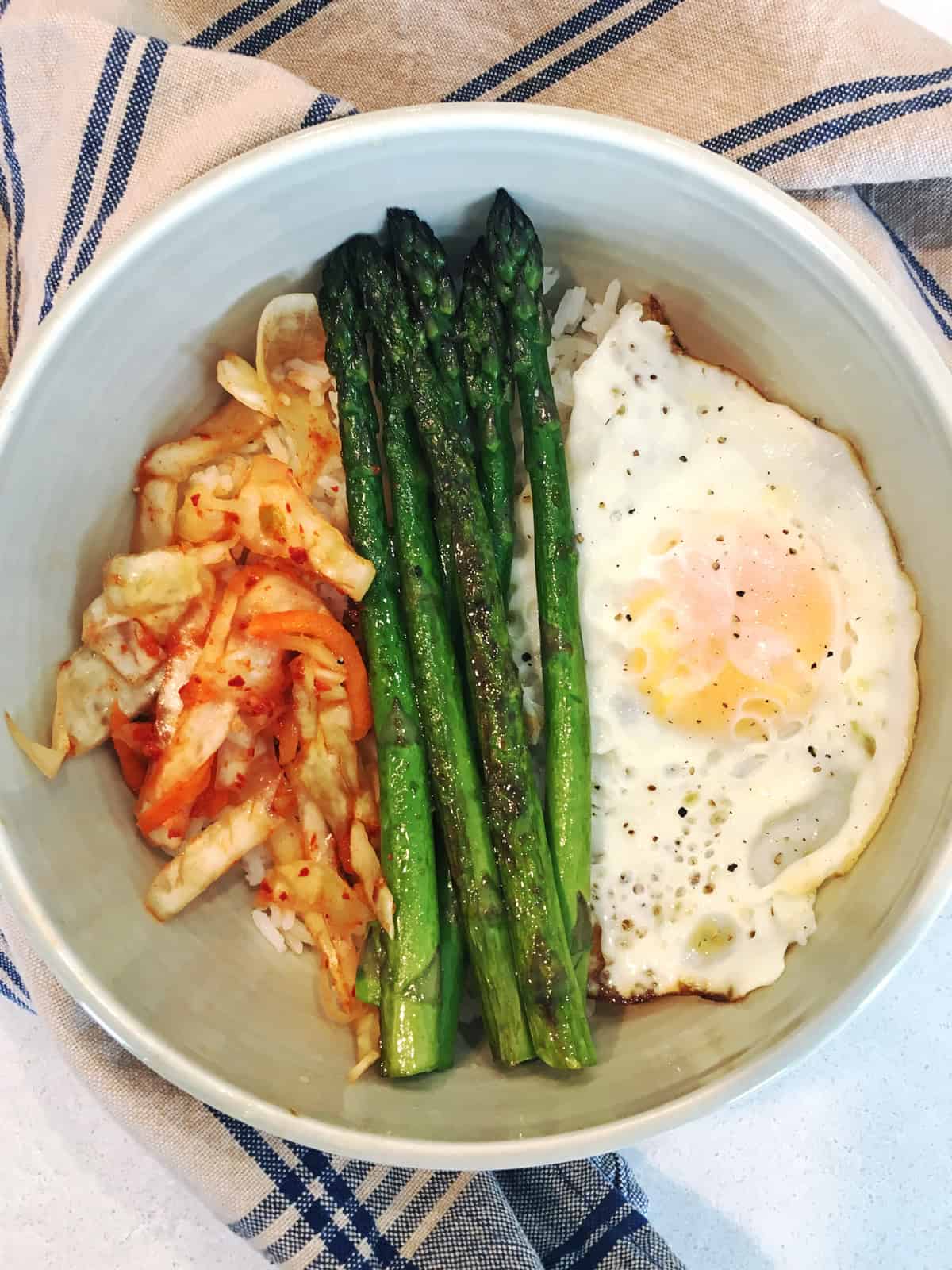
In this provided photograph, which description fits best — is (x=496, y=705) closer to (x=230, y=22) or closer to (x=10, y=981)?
(x=10, y=981)

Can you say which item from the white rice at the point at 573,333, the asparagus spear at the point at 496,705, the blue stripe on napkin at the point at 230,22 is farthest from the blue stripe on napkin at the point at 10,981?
the blue stripe on napkin at the point at 230,22

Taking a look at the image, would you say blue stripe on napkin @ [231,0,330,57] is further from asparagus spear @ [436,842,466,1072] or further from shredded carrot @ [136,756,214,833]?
asparagus spear @ [436,842,466,1072]

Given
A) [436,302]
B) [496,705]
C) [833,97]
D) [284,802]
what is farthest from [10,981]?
[833,97]

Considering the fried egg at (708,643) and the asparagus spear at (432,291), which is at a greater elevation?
the asparagus spear at (432,291)

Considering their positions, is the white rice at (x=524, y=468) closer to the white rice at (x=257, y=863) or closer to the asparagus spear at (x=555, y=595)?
the asparagus spear at (x=555, y=595)

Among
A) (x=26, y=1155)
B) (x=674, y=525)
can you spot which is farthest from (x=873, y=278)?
(x=26, y=1155)

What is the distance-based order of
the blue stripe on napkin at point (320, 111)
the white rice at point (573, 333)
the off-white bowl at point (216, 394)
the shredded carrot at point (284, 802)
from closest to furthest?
the off-white bowl at point (216, 394), the blue stripe on napkin at point (320, 111), the shredded carrot at point (284, 802), the white rice at point (573, 333)

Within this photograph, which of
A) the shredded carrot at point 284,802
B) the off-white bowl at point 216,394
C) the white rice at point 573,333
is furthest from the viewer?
the white rice at point 573,333
